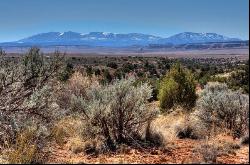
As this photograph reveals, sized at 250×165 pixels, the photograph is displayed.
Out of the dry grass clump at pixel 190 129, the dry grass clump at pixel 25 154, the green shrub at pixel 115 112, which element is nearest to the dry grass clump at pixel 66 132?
the green shrub at pixel 115 112

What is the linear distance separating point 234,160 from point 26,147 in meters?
3.37

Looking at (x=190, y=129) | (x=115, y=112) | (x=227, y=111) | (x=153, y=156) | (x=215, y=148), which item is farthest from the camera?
(x=190, y=129)

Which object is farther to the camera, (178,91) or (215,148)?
(178,91)

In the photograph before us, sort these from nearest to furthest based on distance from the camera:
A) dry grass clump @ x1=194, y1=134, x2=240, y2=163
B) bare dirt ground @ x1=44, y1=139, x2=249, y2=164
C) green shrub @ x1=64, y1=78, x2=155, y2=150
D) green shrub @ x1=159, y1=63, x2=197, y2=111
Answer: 1. dry grass clump @ x1=194, y1=134, x2=240, y2=163
2. bare dirt ground @ x1=44, y1=139, x2=249, y2=164
3. green shrub @ x1=64, y1=78, x2=155, y2=150
4. green shrub @ x1=159, y1=63, x2=197, y2=111

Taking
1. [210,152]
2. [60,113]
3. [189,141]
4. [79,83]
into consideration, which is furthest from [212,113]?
[79,83]

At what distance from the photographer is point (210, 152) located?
6289mm

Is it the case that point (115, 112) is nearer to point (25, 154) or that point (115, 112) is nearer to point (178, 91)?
point (25, 154)

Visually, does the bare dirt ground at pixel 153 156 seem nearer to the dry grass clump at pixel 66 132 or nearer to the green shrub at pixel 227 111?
the dry grass clump at pixel 66 132

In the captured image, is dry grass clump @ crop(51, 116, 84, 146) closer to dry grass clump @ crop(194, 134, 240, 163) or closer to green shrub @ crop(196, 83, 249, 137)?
green shrub @ crop(196, 83, 249, 137)

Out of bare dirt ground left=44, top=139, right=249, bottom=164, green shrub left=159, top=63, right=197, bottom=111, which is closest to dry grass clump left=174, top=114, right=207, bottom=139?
bare dirt ground left=44, top=139, right=249, bottom=164

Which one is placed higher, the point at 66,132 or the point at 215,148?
the point at 215,148

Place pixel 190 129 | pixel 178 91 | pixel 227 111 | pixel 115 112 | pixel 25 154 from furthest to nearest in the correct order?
pixel 178 91
pixel 190 129
pixel 227 111
pixel 115 112
pixel 25 154

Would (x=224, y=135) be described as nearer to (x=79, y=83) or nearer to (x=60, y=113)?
(x=60, y=113)

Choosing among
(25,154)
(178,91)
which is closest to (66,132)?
(25,154)
